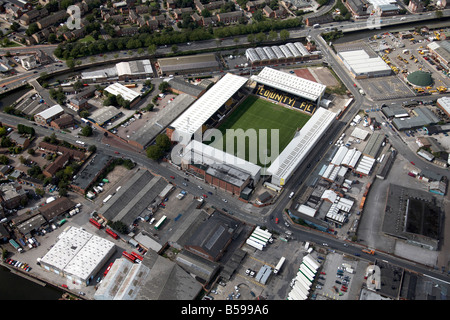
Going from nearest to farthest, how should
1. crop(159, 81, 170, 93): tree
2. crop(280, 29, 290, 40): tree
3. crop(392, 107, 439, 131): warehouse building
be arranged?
crop(392, 107, 439, 131): warehouse building → crop(159, 81, 170, 93): tree → crop(280, 29, 290, 40): tree

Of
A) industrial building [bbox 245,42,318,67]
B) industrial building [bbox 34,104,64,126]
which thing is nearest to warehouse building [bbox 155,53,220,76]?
industrial building [bbox 245,42,318,67]

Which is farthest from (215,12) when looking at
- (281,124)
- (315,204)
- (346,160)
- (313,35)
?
(315,204)

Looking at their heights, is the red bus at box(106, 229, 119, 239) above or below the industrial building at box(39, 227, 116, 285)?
below

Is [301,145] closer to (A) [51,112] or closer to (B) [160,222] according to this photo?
(B) [160,222]

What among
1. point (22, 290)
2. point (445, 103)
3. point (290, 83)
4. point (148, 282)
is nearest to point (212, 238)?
point (148, 282)

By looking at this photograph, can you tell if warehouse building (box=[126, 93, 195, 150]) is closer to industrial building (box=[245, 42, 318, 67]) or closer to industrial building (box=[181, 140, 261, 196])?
industrial building (box=[181, 140, 261, 196])

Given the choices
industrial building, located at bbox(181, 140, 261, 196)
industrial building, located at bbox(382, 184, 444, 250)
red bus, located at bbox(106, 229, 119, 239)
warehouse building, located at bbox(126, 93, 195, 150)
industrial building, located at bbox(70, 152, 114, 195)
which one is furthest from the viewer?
warehouse building, located at bbox(126, 93, 195, 150)

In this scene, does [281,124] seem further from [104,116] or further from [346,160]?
[104,116]

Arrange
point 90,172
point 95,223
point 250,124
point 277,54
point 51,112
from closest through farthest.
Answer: point 95,223 → point 90,172 → point 51,112 → point 250,124 → point 277,54
